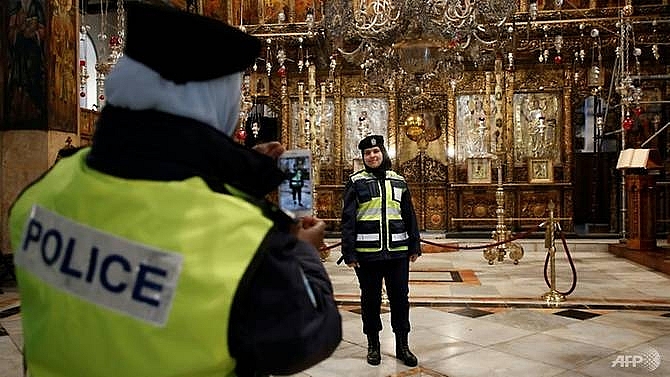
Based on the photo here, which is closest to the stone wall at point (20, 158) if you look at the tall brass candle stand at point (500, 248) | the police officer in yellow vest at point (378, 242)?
the police officer in yellow vest at point (378, 242)

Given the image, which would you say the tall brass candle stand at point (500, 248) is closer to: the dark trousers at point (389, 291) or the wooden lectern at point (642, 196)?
the wooden lectern at point (642, 196)

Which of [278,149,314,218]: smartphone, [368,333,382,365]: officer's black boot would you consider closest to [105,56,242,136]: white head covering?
[278,149,314,218]: smartphone

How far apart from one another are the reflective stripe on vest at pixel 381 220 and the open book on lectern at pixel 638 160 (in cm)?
798

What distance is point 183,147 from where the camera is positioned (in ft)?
4.16

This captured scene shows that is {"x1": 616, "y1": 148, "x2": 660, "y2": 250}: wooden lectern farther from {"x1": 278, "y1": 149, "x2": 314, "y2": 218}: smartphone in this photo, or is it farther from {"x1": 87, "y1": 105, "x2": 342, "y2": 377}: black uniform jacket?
{"x1": 87, "y1": 105, "x2": 342, "y2": 377}: black uniform jacket

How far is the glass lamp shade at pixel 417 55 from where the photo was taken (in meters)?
8.67

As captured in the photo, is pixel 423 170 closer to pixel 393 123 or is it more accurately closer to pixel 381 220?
pixel 393 123

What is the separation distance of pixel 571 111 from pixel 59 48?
1133 cm

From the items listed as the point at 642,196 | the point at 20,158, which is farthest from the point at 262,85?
the point at 642,196

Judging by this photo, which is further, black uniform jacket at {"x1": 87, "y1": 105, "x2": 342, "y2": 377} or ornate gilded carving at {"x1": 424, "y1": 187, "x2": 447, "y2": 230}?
ornate gilded carving at {"x1": 424, "y1": 187, "x2": 447, "y2": 230}

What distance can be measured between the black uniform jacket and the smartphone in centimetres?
34

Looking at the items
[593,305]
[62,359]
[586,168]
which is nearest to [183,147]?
[62,359]

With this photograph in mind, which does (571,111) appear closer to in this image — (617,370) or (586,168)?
(586,168)

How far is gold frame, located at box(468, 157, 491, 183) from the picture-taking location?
594 inches
